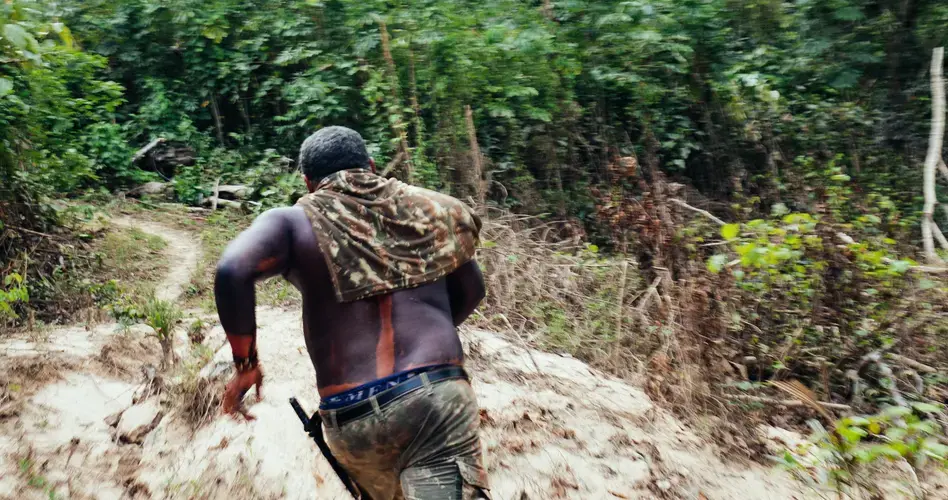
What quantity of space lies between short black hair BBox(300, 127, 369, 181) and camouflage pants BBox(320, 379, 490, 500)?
0.79 meters

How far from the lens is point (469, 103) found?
8.73m

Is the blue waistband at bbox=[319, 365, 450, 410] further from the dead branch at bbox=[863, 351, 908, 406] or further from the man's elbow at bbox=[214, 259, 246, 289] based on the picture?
the dead branch at bbox=[863, 351, 908, 406]

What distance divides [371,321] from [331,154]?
1.90 feet

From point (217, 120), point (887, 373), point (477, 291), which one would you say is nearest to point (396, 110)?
point (217, 120)

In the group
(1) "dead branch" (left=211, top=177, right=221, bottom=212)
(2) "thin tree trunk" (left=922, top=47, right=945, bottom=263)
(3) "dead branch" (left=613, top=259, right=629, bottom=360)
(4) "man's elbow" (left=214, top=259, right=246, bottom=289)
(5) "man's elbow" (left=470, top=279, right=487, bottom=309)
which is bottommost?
(1) "dead branch" (left=211, top=177, right=221, bottom=212)

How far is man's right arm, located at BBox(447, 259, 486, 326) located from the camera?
96.4 inches

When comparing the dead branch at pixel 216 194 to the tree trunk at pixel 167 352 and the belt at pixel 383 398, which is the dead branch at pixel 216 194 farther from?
the belt at pixel 383 398

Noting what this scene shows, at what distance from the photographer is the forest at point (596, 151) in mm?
4750

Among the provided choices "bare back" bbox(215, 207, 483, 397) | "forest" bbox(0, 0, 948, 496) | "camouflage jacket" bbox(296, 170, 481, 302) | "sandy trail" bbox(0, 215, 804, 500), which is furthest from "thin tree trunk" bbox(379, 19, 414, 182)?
"bare back" bbox(215, 207, 483, 397)

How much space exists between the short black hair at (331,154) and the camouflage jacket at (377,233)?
2.2 inches

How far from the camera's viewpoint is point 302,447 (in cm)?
356

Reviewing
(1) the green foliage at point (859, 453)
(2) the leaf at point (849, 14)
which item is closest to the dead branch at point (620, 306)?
(1) the green foliage at point (859, 453)

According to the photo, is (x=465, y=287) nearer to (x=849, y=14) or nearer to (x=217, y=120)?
(x=849, y=14)

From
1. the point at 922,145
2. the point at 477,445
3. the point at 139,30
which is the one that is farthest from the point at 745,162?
the point at 139,30
